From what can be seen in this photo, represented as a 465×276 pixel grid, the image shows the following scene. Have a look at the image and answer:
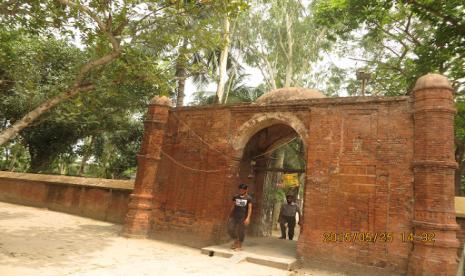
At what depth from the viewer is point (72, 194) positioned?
49.1 ft

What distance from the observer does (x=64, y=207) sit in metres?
15.1

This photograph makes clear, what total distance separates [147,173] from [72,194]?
5993 millimetres

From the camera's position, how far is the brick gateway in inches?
285

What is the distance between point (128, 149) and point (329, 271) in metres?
17.4

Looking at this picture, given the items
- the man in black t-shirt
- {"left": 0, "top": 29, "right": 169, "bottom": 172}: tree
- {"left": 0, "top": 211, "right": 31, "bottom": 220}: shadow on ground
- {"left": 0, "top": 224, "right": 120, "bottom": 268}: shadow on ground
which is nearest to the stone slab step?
the man in black t-shirt

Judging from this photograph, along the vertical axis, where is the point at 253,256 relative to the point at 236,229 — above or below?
below

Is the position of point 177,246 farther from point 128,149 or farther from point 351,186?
point 128,149

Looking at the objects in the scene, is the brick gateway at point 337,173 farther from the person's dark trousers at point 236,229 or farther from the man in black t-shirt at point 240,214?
the man in black t-shirt at point 240,214

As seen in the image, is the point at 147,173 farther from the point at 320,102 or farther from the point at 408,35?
the point at 408,35

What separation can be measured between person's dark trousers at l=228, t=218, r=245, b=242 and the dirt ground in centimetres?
92

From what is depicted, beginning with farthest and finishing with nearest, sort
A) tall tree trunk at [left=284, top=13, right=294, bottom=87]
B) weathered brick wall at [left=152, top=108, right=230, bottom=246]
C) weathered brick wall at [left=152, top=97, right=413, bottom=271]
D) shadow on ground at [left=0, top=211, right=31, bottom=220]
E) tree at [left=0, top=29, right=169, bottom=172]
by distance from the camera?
tall tree trunk at [left=284, top=13, right=294, bottom=87] → tree at [left=0, top=29, right=169, bottom=172] → shadow on ground at [left=0, top=211, right=31, bottom=220] → weathered brick wall at [left=152, top=108, right=230, bottom=246] → weathered brick wall at [left=152, top=97, right=413, bottom=271]

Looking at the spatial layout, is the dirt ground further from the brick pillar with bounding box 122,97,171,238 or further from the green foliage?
the green foliage

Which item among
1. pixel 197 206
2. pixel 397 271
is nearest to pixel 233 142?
pixel 197 206

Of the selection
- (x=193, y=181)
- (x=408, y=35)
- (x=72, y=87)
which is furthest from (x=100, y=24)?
(x=408, y=35)
